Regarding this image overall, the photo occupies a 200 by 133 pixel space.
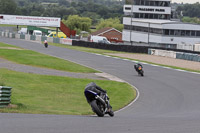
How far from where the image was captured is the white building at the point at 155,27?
96.9 m

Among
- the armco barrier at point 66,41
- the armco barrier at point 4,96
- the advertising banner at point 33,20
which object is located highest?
the advertising banner at point 33,20

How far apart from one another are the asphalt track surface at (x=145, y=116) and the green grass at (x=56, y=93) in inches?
48.8

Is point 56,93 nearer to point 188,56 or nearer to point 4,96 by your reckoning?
point 4,96

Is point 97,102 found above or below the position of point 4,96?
above

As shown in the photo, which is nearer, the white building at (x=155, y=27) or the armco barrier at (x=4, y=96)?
the armco barrier at (x=4, y=96)

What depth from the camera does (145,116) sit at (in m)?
16.5

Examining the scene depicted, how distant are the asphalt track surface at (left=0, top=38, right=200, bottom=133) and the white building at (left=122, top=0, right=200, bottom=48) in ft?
188

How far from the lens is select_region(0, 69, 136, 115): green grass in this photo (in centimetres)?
1858

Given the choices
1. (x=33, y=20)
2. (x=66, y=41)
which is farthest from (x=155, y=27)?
(x=33, y=20)

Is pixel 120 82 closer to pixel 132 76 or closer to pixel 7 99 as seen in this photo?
pixel 132 76

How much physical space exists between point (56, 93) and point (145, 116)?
317 inches

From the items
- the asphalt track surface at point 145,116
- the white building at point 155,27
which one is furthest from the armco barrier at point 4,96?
the white building at point 155,27

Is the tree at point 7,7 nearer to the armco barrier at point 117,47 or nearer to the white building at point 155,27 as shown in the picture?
the white building at point 155,27

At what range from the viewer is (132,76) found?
34469mm
